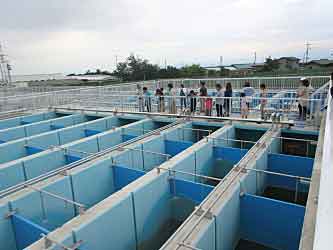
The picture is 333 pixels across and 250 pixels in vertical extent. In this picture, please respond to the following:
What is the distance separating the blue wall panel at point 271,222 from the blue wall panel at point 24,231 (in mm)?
3054

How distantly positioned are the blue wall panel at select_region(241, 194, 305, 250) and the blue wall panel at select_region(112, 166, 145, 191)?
222cm

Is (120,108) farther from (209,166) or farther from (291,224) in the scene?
(291,224)

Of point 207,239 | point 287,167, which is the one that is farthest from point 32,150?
point 287,167

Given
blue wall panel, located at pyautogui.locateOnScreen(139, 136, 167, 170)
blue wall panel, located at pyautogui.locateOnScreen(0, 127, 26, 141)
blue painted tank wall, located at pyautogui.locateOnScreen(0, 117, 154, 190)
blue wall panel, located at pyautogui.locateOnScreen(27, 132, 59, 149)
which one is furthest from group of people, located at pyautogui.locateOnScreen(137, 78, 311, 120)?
blue wall panel, located at pyautogui.locateOnScreen(0, 127, 26, 141)

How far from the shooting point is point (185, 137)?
804 cm

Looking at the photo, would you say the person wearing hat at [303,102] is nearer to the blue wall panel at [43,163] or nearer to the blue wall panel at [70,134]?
the blue wall panel at [43,163]

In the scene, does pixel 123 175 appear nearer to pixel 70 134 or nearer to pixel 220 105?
pixel 70 134

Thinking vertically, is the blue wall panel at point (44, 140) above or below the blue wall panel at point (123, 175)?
above

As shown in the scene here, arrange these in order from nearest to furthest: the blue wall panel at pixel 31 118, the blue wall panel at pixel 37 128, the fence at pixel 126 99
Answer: the blue wall panel at pixel 37 128 < the fence at pixel 126 99 < the blue wall panel at pixel 31 118

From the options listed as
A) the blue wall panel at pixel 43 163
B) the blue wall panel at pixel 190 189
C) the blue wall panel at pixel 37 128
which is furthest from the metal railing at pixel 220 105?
the blue wall panel at pixel 43 163

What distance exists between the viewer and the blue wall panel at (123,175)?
5230mm

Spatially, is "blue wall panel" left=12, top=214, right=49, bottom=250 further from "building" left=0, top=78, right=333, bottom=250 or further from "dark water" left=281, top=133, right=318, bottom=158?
"dark water" left=281, top=133, right=318, bottom=158

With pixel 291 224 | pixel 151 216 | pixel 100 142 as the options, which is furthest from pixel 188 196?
pixel 100 142

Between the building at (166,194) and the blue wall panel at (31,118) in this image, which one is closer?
the building at (166,194)
